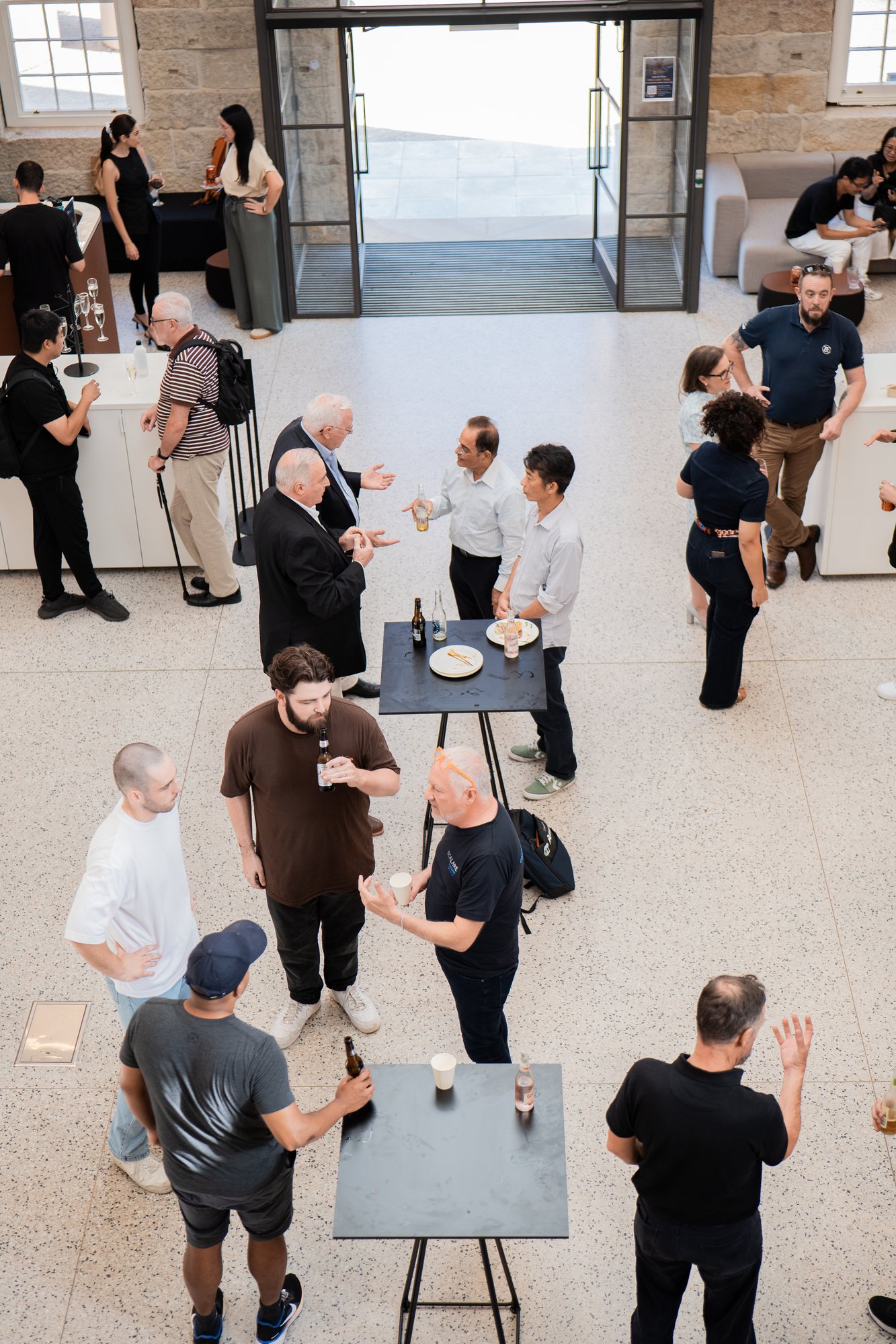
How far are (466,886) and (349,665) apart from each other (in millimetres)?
2189

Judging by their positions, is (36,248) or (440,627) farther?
(36,248)

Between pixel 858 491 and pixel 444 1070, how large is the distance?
4.73 metres

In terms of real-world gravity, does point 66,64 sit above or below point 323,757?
above

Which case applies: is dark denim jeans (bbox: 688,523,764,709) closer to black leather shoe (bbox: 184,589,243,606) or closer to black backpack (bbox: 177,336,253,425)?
black backpack (bbox: 177,336,253,425)

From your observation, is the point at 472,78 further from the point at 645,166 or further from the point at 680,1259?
the point at 680,1259

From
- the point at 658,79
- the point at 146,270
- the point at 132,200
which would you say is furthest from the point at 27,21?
the point at 658,79

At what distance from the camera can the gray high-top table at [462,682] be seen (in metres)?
5.11

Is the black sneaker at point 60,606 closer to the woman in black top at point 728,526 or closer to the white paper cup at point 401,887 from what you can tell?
the woman in black top at point 728,526

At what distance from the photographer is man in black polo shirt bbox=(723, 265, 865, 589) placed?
6.76 meters

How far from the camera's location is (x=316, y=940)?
15.4ft

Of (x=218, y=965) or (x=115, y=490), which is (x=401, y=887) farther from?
(x=115, y=490)

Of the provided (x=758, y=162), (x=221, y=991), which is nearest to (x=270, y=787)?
(x=221, y=991)

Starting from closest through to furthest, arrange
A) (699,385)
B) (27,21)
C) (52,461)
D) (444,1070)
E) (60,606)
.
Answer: (444,1070) < (699,385) < (52,461) < (60,606) < (27,21)

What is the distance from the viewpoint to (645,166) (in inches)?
419
